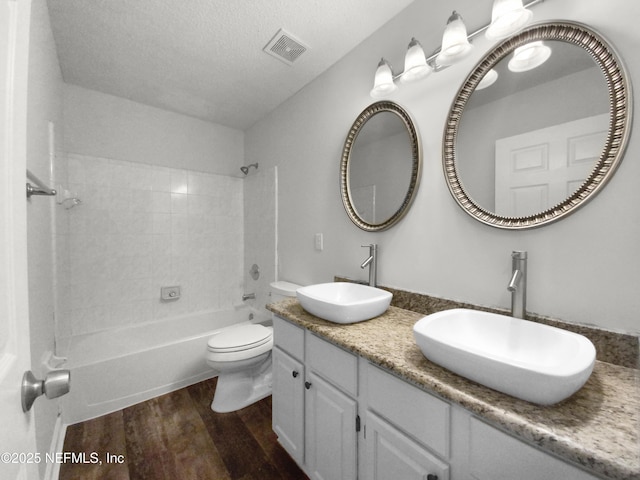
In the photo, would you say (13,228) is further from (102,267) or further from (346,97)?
(102,267)

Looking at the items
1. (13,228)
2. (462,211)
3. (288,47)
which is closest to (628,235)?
(462,211)

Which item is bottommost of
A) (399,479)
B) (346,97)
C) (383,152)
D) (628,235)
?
(399,479)

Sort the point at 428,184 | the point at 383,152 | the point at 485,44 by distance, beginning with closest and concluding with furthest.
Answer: the point at 485,44 < the point at 428,184 < the point at 383,152

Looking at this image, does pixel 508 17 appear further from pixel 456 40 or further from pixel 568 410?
pixel 568 410

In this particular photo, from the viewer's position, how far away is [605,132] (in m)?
0.79

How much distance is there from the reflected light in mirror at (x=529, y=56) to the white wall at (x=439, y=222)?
89 millimetres

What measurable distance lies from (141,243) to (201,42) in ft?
5.64

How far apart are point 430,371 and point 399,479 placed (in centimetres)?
39

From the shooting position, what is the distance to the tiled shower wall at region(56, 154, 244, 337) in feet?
6.71

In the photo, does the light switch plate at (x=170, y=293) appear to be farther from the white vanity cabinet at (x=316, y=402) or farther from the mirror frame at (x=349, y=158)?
the mirror frame at (x=349, y=158)

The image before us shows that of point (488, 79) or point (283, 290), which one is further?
point (283, 290)

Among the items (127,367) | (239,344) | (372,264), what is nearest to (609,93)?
(372,264)

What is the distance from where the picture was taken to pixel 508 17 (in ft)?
2.82

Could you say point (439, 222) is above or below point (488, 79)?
below
